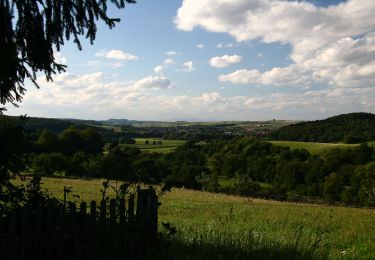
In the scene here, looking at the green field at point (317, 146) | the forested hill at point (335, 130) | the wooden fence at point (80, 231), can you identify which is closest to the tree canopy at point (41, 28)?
the wooden fence at point (80, 231)

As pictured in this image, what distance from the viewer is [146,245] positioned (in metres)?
6.71

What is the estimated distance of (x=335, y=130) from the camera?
13850 cm

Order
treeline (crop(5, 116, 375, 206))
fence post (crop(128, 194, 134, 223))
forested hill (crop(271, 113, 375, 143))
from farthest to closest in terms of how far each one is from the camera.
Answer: forested hill (crop(271, 113, 375, 143)), treeline (crop(5, 116, 375, 206)), fence post (crop(128, 194, 134, 223))

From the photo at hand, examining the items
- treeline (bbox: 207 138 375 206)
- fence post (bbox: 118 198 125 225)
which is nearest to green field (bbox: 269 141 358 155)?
treeline (bbox: 207 138 375 206)

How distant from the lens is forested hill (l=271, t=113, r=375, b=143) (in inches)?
4850

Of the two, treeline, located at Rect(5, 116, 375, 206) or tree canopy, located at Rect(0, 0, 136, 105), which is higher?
tree canopy, located at Rect(0, 0, 136, 105)

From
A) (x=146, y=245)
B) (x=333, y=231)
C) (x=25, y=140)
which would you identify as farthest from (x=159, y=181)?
(x=333, y=231)

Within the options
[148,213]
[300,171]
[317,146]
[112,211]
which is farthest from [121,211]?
[317,146]

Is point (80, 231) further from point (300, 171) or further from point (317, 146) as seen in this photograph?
point (317, 146)

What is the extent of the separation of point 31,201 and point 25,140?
87 cm

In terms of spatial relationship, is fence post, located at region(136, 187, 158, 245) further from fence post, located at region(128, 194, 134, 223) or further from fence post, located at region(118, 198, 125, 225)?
fence post, located at region(118, 198, 125, 225)

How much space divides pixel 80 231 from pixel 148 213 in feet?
4.39

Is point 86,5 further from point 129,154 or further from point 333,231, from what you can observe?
point 333,231

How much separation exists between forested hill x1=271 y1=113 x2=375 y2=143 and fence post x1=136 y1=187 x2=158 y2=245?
121 metres
